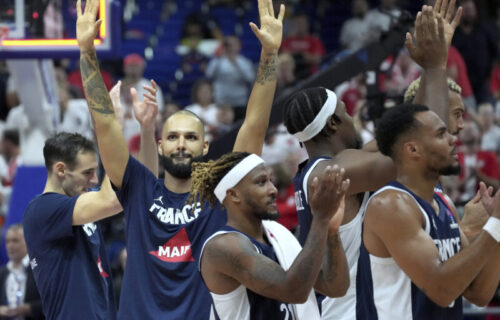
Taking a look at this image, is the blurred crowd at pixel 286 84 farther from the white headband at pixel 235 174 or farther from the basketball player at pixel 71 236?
the white headband at pixel 235 174

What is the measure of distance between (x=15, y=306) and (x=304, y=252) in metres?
5.18

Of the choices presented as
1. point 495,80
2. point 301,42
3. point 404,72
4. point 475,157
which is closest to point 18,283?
point 475,157

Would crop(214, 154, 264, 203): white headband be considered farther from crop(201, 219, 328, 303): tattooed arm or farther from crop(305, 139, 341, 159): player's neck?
crop(305, 139, 341, 159): player's neck

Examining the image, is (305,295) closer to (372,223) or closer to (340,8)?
(372,223)

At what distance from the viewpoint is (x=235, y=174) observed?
4.61 meters

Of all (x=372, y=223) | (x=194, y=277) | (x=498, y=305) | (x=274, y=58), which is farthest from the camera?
(x=498, y=305)

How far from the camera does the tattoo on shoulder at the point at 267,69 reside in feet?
18.3

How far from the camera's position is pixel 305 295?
13.7 feet

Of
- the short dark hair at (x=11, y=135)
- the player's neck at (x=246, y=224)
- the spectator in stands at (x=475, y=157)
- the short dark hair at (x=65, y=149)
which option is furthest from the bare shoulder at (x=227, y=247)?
the short dark hair at (x=11, y=135)

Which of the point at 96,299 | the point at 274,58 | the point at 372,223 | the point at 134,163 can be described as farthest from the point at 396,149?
the point at 96,299

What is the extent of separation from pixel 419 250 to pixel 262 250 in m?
0.76

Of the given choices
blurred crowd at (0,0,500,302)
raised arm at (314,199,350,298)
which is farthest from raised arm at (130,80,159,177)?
blurred crowd at (0,0,500,302)

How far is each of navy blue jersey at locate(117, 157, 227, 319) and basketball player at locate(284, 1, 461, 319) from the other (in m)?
0.64

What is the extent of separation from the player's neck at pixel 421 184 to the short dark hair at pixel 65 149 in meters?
2.32
